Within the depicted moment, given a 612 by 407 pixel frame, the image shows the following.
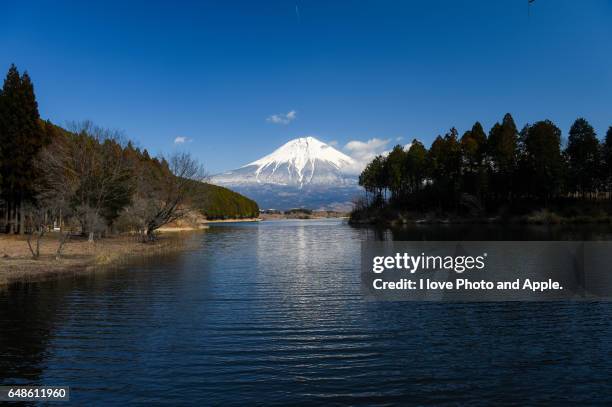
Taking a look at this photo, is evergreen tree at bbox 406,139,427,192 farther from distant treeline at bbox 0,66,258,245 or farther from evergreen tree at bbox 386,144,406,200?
distant treeline at bbox 0,66,258,245

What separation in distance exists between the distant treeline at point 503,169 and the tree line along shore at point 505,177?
14 cm

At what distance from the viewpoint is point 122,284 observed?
24.7 metres

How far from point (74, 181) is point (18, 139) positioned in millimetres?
11095

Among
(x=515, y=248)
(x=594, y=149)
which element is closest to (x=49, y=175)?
(x=515, y=248)

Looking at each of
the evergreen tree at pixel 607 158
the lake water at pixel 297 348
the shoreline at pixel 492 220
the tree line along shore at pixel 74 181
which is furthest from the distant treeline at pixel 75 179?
the evergreen tree at pixel 607 158

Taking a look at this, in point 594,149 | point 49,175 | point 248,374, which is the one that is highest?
point 594,149

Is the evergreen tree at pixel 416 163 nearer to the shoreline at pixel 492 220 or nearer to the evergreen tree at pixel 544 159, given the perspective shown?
the shoreline at pixel 492 220

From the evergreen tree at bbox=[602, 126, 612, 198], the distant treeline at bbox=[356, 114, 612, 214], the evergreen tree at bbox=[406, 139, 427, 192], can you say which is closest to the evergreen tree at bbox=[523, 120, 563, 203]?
the distant treeline at bbox=[356, 114, 612, 214]

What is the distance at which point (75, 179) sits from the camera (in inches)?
1949

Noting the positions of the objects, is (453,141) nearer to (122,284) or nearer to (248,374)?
(122,284)

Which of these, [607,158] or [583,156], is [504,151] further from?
[607,158]

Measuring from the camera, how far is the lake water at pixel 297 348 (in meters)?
9.94

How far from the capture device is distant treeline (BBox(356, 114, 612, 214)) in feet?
275

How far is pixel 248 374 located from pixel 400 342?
480 centimetres
